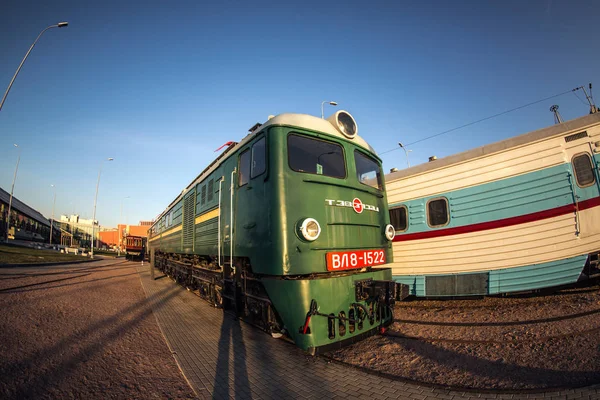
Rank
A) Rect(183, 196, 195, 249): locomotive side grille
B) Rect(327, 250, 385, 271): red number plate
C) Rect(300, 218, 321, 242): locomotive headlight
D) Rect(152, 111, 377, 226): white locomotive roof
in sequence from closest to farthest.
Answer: Rect(300, 218, 321, 242): locomotive headlight → Rect(327, 250, 385, 271): red number plate → Rect(152, 111, 377, 226): white locomotive roof → Rect(183, 196, 195, 249): locomotive side grille

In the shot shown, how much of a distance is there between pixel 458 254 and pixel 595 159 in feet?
9.72

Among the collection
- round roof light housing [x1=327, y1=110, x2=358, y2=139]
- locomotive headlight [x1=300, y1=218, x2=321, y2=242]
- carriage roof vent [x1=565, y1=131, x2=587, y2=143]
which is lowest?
locomotive headlight [x1=300, y1=218, x2=321, y2=242]

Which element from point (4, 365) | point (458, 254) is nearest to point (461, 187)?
point (458, 254)

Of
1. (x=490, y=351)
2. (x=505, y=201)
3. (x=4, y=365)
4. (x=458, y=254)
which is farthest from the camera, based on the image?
(x=458, y=254)

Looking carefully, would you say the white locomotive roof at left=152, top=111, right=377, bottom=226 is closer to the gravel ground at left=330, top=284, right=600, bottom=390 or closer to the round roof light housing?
the round roof light housing

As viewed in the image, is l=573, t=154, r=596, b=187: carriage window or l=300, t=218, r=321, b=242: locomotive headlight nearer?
l=300, t=218, r=321, b=242: locomotive headlight

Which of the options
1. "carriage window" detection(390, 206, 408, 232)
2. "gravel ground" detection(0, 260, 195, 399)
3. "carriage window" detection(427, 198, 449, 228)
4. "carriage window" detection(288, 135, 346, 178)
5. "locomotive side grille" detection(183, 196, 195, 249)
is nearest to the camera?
"gravel ground" detection(0, 260, 195, 399)

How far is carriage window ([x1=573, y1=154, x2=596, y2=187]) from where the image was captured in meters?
5.11

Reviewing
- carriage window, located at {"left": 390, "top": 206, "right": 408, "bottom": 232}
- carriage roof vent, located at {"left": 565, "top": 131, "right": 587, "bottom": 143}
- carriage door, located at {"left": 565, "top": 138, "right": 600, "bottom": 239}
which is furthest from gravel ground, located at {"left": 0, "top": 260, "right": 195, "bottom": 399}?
carriage roof vent, located at {"left": 565, "top": 131, "right": 587, "bottom": 143}

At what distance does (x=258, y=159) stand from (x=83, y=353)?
12.9 feet

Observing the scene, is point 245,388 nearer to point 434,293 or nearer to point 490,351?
point 490,351

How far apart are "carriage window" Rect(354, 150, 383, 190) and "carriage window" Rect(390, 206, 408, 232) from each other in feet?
6.56

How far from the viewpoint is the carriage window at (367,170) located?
4891 millimetres

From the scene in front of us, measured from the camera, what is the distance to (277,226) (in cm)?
366
